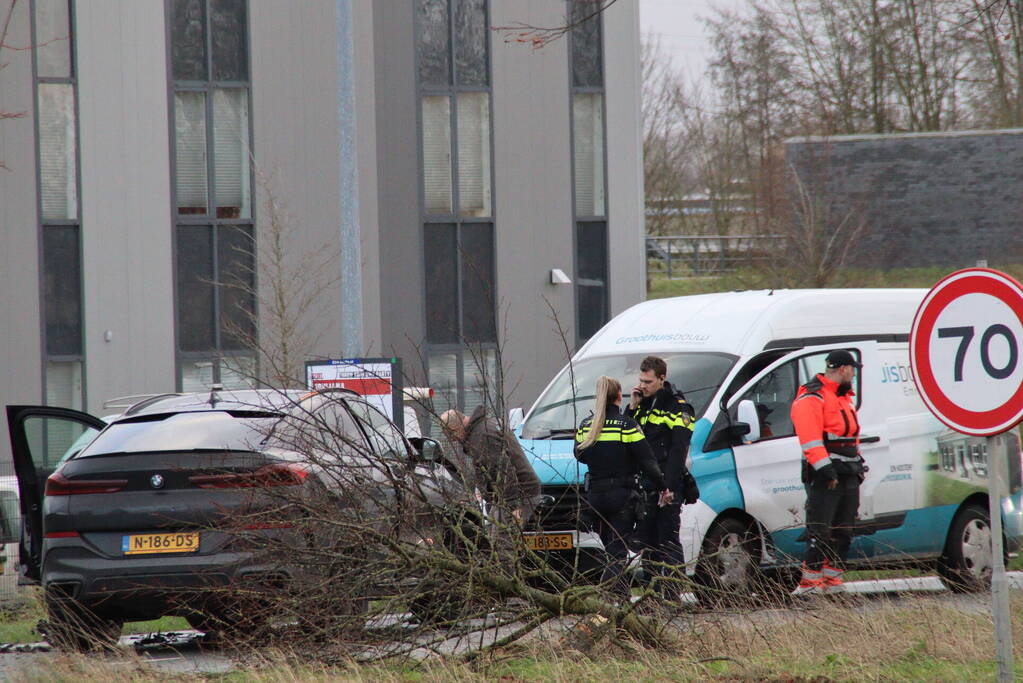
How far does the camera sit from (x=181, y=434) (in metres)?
8.69

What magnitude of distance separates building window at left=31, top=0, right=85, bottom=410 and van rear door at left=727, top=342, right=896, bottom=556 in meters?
15.2

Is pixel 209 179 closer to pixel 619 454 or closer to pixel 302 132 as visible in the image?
pixel 302 132

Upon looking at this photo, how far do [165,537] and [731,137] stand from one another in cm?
3546

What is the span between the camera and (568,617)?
702cm

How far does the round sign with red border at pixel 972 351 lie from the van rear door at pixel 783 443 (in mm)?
4417

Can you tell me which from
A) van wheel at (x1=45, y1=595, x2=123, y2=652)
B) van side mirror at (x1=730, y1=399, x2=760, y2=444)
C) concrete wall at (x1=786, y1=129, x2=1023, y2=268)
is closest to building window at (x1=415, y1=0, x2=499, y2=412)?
concrete wall at (x1=786, y1=129, x2=1023, y2=268)

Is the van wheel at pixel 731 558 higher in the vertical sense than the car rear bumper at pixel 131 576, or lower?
lower

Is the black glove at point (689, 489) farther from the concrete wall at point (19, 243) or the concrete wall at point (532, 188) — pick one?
the concrete wall at point (19, 243)

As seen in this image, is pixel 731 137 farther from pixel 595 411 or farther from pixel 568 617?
pixel 568 617

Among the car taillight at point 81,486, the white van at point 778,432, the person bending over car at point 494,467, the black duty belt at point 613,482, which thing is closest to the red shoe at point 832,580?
the white van at point 778,432

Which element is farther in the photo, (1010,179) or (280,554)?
(1010,179)

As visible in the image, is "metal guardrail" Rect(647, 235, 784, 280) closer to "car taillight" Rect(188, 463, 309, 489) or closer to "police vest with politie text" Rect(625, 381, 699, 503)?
"police vest with politie text" Rect(625, 381, 699, 503)

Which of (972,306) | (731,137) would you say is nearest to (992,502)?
(972,306)

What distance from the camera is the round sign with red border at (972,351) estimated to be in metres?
5.99
